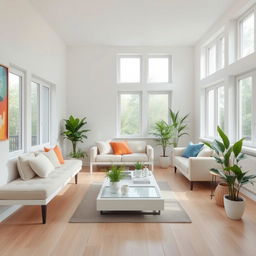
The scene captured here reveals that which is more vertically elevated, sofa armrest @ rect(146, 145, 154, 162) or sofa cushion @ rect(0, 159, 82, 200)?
sofa armrest @ rect(146, 145, 154, 162)

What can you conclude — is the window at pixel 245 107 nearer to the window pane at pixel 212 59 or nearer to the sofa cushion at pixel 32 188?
the window pane at pixel 212 59

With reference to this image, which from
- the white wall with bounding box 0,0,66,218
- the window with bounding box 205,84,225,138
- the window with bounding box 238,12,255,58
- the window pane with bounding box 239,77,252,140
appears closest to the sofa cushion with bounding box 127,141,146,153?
the window with bounding box 205,84,225,138

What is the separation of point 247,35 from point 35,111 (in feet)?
14.5

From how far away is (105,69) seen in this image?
671cm

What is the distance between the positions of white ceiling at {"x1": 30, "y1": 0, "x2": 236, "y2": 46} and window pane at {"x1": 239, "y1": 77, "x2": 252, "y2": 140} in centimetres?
157

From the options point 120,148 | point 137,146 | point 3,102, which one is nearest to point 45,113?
point 120,148

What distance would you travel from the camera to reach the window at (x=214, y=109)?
5.39m

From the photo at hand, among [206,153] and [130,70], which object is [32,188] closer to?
[206,153]

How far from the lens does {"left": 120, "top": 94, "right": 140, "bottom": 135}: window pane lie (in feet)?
22.7

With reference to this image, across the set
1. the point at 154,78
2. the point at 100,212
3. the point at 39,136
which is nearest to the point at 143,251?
the point at 100,212

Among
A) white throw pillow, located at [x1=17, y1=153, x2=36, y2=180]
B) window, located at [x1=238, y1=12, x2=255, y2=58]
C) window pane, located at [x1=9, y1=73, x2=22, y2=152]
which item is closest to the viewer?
white throw pillow, located at [x1=17, y1=153, x2=36, y2=180]

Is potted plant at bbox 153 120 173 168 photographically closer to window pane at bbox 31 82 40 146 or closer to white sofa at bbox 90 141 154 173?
white sofa at bbox 90 141 154 173

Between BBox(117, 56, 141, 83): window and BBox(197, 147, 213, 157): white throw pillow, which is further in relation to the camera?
BBox(117, 56, 141, 83): window

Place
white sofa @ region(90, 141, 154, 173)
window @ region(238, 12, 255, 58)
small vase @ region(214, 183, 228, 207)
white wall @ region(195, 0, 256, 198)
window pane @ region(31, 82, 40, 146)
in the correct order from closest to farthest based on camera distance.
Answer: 1. small vase @ region(214, 183, 228, 207)
2. white wall @ region(195, 0, 256, 198)
3. window @ region(238, 12, 255, 58)
4. window pane @ region(31, 82, 40, 146)
5. white sofa @ region(90, 141, 154, 173)
